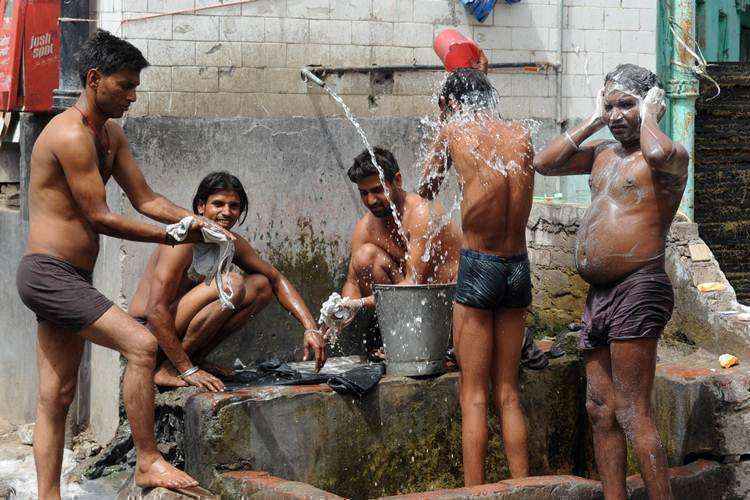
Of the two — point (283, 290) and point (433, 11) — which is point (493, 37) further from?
point (283, 290)

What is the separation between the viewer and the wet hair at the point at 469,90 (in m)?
5.33

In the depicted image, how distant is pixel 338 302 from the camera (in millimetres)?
5734

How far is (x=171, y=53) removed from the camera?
6965 mm

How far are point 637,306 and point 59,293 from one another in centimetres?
256

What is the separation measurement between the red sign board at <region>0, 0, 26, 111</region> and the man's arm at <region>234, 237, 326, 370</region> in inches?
115

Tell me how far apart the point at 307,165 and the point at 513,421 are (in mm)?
2591

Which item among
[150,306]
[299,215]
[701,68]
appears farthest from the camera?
[701,68]

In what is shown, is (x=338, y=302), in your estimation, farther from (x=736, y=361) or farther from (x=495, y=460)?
(x=736, y=361)

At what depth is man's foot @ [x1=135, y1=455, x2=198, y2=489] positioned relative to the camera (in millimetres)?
4750

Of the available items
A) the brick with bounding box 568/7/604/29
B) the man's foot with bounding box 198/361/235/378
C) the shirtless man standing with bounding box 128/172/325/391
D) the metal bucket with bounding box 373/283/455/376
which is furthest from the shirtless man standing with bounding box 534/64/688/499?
the brick with bounding box 568/7/604/29

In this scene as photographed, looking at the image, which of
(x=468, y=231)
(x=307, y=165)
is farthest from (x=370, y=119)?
(x=468, y=231)

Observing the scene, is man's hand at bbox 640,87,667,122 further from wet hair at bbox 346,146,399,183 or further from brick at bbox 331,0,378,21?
brick at bbox 331,0,378,21

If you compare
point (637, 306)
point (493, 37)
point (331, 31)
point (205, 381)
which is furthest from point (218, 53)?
point (637, 306)

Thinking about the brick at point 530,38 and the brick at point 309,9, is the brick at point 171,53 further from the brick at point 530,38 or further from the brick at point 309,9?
the brick at point 530,38
